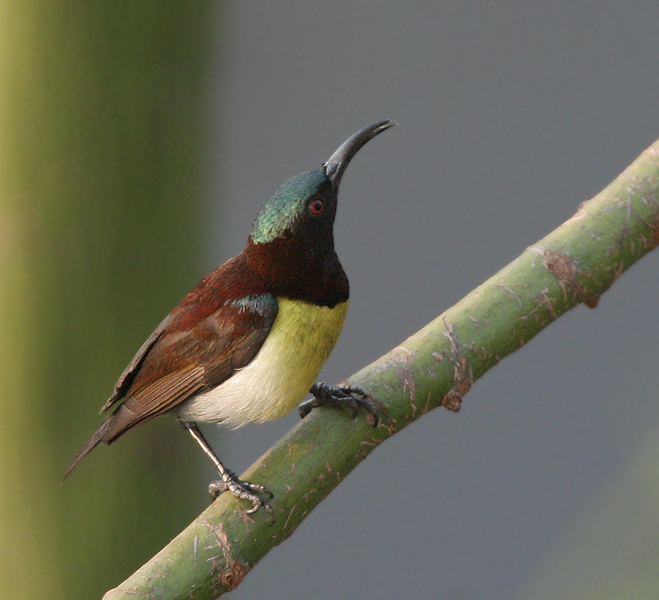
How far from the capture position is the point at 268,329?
1.32m

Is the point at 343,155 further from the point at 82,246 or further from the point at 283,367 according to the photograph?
the point at 82,246

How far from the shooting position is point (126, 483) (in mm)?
1722

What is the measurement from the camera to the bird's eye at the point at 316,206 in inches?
51.8

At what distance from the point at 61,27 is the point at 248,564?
3.51 feet

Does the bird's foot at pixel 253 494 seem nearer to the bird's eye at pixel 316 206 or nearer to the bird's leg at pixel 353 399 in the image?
the bird's leg at pixel 353 399

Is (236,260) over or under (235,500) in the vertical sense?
over

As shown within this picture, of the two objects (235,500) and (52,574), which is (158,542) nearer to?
(52,574)

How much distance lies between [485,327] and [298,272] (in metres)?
0.31

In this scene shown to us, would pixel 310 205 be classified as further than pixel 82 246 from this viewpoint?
No

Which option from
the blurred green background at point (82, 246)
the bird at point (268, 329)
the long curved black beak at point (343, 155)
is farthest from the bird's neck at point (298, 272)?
the blurred green background at point (82, 246)

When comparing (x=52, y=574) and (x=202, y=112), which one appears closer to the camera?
(x=52, y=574)

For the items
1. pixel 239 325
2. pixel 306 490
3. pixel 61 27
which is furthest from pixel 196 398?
pixel 61 27

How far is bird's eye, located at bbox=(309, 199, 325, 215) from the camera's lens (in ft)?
4.32

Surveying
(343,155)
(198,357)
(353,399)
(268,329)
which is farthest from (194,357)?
(343,155)
